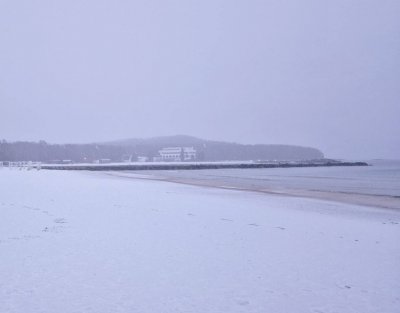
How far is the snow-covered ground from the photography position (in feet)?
18.7

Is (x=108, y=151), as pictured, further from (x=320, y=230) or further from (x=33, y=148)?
(x=320, y=230)

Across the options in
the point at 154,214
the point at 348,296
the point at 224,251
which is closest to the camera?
the point at 348,296

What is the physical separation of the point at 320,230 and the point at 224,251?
13.4ft

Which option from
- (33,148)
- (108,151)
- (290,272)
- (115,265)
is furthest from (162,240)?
(108,151)

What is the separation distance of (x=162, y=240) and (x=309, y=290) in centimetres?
422

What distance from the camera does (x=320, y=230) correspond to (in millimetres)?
11727

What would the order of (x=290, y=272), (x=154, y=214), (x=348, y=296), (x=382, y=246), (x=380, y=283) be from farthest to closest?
(x=154, y=214)
(x=382, y=246)
(x=290, y=272)
(x=380, y=283)
(x=348, y=296)

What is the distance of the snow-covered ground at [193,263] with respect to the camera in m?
5.70

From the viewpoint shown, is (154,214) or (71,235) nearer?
(71,235)

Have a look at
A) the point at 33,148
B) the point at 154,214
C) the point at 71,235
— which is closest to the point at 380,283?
the point at 71,235

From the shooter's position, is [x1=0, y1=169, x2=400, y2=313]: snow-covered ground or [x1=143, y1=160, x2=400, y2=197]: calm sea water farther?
[x1=143, y1=160, x2=400, y2=197]: calm sea water

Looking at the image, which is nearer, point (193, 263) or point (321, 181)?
point (193, 263)

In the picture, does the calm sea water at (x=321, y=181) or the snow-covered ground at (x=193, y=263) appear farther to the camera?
the calm sea water at (x=321, y=181)

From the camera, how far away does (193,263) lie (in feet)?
25.2
